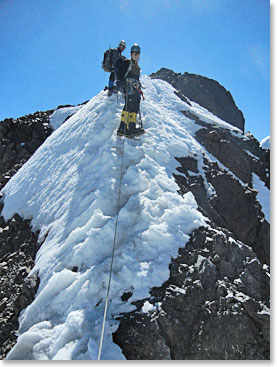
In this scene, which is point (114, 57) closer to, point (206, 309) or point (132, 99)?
point (132, 99)

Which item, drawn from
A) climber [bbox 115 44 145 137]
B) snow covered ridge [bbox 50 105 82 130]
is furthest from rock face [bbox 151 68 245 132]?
climber [bbox 115 44 145 137]

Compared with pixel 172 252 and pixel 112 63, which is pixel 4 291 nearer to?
pixel 172 252

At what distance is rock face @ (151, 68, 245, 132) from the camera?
85.2ft

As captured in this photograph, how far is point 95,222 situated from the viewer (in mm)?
6328

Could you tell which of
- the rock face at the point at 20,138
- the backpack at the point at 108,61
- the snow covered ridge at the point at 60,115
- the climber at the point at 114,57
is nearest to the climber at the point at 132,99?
the climber at the point at 114,57

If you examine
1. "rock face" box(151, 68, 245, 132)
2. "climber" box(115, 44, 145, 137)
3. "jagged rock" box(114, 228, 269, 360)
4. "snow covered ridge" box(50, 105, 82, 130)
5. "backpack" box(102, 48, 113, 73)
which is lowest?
"jagged rock" box(114, 228, 269, 360)

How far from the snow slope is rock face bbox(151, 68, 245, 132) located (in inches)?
646

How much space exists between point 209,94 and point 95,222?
23.7 metres

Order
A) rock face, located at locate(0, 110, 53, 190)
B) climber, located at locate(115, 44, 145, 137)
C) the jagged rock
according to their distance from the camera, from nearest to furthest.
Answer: the jagged rock, climber, located at locate(115, 44, 145, 137), rock face, located at locate(0, 110, 53, 190)

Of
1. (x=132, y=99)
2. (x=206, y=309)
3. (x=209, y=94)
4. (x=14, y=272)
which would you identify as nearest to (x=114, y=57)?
(x=132, y=99)

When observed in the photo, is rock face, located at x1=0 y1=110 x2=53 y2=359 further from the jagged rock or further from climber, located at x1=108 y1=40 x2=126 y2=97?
climber, located at x1=108 y1=40 x2=126 y2=97

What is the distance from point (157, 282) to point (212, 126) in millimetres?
12146

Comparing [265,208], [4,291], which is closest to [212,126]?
[265,208]

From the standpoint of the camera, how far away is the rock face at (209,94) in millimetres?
25969
